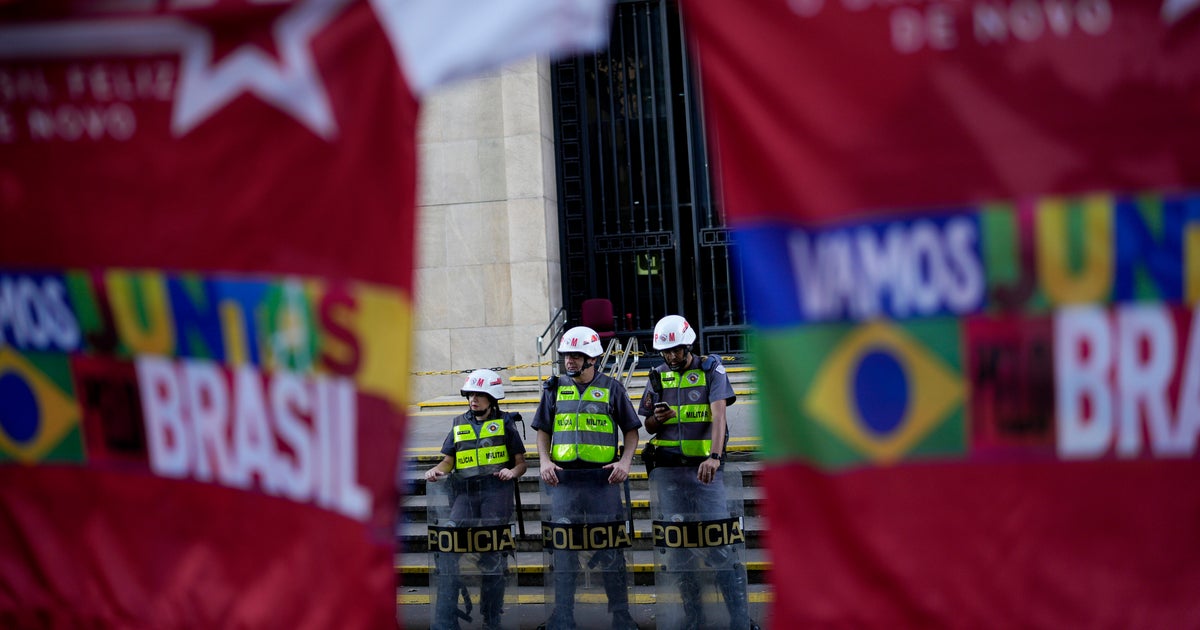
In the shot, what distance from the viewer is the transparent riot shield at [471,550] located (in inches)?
363

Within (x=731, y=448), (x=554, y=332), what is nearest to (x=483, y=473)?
(x=731, y=448)

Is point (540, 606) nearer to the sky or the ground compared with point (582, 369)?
nearer to the ground

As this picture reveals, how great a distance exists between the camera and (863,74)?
8.61 feet

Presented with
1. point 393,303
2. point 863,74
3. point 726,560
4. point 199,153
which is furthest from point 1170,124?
point 726,560

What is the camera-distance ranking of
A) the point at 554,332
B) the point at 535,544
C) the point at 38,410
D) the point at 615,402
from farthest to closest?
the point at 554,332
the point at 535,544
the point at 615,402
the point at 38,410

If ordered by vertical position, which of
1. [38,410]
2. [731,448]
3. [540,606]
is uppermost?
[38,410]

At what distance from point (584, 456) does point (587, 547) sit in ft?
2.33

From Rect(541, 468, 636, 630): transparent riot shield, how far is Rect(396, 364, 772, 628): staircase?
144 mm

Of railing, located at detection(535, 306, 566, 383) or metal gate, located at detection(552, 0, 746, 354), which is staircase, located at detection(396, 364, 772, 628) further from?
metal gate, located at detection(552, 0, 746, 354)

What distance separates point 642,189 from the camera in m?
16.3

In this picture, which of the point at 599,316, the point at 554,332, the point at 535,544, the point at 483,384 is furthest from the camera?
the point at 554,332

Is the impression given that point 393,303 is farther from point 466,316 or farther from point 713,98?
point 466,316

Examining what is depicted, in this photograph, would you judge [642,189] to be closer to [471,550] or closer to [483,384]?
[483,384]

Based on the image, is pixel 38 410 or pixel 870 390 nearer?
pixel 870 390
